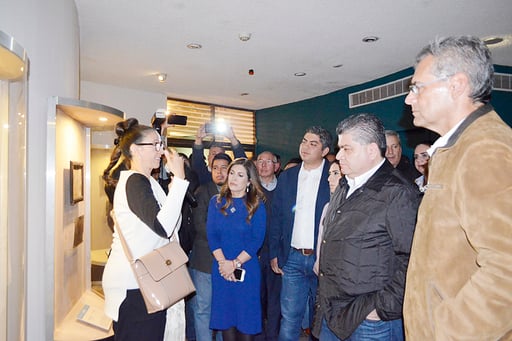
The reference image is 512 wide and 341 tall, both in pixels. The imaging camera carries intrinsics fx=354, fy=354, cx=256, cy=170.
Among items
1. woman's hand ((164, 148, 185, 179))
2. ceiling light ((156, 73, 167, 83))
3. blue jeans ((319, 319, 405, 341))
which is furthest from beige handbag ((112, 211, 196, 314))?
ceiling light ((156, 73, 167, 83))

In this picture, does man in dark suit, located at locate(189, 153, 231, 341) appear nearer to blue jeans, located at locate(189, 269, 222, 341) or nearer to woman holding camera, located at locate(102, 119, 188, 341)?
blue jeans, located at locate(189, 269, 222, 341)

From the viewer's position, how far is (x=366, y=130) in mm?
1709

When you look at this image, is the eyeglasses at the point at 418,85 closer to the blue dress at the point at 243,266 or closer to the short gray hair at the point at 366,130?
the short gray hair at the point at 366,130

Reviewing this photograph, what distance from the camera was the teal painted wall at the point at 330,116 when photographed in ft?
17.1

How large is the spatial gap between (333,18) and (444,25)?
1196 mm

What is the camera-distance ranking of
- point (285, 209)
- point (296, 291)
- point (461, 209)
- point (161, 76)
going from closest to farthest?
1. point (461, 209)
2. point (296, 291)
3. point (285, 209)
4. point (161, 76)

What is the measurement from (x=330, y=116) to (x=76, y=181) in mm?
5156

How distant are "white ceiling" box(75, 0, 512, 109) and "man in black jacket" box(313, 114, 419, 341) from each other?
2055 mm

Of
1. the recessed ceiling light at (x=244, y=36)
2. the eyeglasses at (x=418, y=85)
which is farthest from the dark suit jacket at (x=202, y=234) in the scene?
the eyeglasses at (x=418, y=85)

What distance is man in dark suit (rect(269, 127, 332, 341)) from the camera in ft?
8.90

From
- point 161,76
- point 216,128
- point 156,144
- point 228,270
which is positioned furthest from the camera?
point 161,76

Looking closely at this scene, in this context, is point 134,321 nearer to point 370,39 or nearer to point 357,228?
point 357,228

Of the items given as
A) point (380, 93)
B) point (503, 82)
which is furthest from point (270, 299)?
point (503, 82)

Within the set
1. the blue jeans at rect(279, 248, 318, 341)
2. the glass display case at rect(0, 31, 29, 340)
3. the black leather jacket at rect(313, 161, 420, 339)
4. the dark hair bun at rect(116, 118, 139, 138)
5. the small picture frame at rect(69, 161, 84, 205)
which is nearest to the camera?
the glass display case at rect(0, 31, 29, 340)
